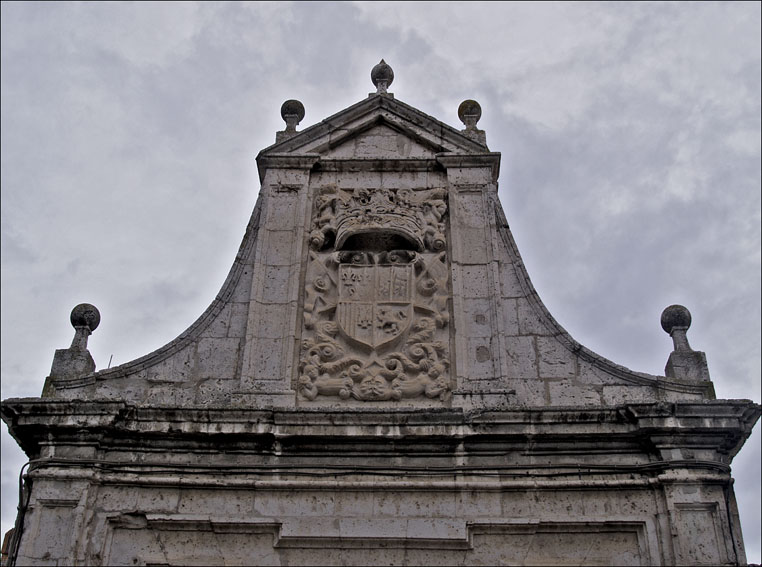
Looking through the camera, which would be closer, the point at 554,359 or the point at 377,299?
the point at 554,359

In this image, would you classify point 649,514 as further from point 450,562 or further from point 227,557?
point 227,557

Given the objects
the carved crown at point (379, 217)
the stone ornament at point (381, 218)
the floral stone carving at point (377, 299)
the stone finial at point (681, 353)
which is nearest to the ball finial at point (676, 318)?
the stone finial at point (681, 353)

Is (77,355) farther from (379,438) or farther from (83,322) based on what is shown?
(379,438)

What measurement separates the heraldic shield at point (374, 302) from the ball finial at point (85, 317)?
7.95 ft

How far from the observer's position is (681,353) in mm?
9008

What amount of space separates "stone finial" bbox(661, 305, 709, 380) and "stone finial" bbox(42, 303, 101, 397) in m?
5.53

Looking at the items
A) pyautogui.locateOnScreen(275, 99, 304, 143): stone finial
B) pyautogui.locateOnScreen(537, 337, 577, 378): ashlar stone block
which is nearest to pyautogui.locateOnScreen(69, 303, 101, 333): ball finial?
pyautogui.locateOnScreen(275, 99, 304, 143): stone finial

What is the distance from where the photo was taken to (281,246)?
1008 cm

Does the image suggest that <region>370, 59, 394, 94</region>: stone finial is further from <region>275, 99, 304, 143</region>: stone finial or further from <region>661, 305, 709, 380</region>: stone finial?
<region>661, 305, 709, 380</region>: stone finial

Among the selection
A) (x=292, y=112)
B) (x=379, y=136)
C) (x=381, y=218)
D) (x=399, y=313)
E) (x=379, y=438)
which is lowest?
(x=379, y=438)

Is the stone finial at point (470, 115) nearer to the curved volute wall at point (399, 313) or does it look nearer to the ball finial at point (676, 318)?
the curved volute wall at point (399, 313)

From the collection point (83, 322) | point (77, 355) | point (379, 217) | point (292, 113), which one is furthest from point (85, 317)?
point (292, 113)

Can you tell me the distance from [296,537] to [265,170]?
4.44m

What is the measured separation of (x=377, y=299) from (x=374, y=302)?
5 centimetres
